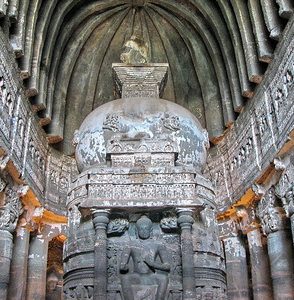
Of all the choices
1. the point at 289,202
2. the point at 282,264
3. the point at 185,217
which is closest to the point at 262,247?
the point at 282,264

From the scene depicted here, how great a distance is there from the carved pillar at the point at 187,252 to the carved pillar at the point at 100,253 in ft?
3.67

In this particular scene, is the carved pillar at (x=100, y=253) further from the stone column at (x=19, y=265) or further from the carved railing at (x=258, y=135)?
the stone column at (x=19, y=265)

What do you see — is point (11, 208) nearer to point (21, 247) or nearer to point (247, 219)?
point (21, 247)

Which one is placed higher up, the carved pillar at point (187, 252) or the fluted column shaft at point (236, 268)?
the fluted column shaft at point (236, 268)

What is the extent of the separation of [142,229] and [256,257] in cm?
578

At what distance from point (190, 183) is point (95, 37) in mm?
9819

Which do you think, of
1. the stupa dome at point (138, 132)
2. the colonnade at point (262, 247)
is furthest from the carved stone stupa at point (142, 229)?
the colonnade at point (262, 247)

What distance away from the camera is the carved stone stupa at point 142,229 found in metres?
6.84

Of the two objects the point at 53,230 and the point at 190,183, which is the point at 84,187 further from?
the point at 53,230

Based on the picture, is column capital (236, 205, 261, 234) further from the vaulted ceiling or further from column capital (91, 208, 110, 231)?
column capital (91, 208, 110, 231)

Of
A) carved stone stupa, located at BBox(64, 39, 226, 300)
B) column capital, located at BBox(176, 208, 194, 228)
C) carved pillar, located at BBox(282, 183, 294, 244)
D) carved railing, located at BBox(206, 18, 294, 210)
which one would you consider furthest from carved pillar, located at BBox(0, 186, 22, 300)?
carved pillar, located at BBox(282, 183, 294, 244)

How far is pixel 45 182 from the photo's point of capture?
43.7 ft

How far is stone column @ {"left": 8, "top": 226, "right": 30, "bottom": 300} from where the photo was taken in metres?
11.2

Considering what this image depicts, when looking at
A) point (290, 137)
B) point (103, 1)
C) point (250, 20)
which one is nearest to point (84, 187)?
point (290, 137)
